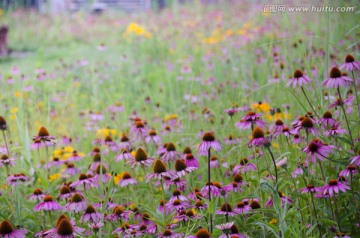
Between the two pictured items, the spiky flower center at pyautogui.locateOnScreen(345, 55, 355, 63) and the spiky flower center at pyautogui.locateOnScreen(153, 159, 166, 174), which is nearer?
the spiky flower center at pyautogui.locateOnScreen(153, 159, 166, 174)

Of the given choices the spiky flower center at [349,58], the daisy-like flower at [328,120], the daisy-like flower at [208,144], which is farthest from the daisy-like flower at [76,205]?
the spiky flower center at [349,58]

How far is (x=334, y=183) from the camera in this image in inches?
58.5

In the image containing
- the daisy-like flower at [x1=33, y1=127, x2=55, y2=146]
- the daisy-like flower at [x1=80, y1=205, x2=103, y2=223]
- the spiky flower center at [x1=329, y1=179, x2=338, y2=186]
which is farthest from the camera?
the daisy-like flower at [x1=33, y1=127, x2=55, y2=146]

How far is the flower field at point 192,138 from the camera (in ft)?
5.15

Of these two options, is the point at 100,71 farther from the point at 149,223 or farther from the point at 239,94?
the point at 149,223

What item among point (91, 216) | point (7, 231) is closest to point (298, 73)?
point (91, 216)

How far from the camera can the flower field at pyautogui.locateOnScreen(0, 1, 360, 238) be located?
1.57 m

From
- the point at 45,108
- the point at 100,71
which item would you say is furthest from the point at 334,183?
the point at 100,71

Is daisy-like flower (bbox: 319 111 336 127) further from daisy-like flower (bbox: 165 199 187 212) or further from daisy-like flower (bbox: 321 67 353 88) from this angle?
daisy-like flower (bbox: 165 199 187 212)

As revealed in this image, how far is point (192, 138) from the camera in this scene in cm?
284

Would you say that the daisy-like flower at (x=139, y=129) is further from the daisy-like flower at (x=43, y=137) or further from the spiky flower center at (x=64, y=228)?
the spiky flower center at (x=64, y=228)

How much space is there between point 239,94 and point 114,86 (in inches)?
97.0

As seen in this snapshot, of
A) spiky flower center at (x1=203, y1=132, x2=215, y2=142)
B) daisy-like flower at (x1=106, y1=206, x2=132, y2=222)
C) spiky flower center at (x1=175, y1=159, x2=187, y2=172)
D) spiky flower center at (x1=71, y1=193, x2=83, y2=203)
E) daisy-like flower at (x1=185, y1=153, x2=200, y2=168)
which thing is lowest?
daisy-like flower at (x1=106, y1=206, x2=132, y2=222)

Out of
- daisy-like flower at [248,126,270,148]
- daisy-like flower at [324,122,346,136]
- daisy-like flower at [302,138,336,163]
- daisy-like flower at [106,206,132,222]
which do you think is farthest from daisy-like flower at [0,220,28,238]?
daisy-like flower at [324,122,346,136]
